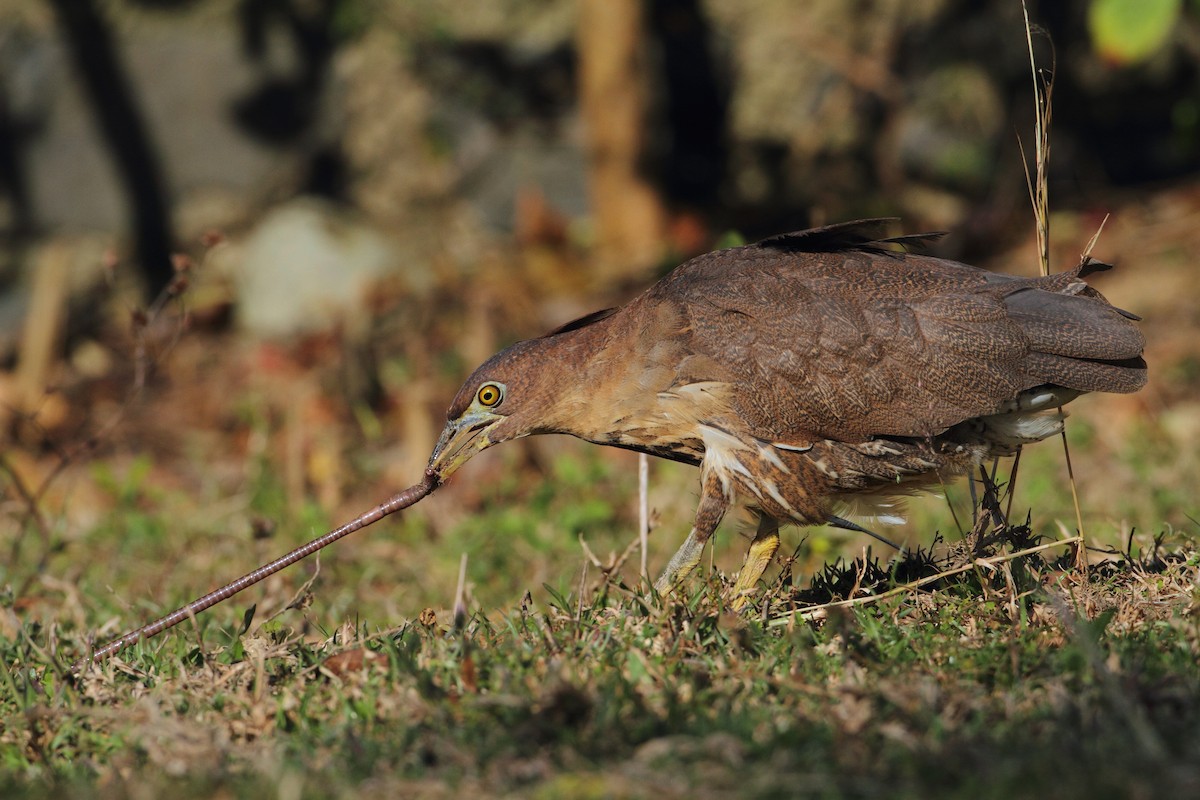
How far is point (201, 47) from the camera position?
10016mm

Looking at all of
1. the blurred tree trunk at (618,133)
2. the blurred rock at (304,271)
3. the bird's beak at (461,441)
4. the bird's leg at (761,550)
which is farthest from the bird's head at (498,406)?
the blurred rock at (304,271)

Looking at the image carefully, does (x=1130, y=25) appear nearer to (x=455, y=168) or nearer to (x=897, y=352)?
(x=897, y=352)

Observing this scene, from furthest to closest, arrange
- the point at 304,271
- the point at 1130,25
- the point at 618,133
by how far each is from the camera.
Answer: the point at 304,271
the point at 618,133
the point at 1130,25

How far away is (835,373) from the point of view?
414 centimetres

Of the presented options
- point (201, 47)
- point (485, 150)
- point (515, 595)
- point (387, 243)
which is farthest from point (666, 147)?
point (515, 595)

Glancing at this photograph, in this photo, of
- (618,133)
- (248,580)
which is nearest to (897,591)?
(248,580)

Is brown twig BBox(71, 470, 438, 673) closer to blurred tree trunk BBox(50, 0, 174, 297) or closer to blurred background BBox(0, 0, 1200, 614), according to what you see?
blurred background BBox(0, 0, 1200, 614)

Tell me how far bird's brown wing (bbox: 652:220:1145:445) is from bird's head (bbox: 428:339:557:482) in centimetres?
60

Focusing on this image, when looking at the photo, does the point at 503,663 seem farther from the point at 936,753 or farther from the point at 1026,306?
the point at 1026,306

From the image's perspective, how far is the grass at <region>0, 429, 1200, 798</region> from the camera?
2.79 meters

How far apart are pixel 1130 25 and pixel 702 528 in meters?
4.67

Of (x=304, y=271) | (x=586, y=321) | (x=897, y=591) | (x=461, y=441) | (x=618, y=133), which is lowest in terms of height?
(x=897, y=591)

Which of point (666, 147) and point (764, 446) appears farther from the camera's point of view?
point (666, 147)

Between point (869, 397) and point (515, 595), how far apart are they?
2.03 m
